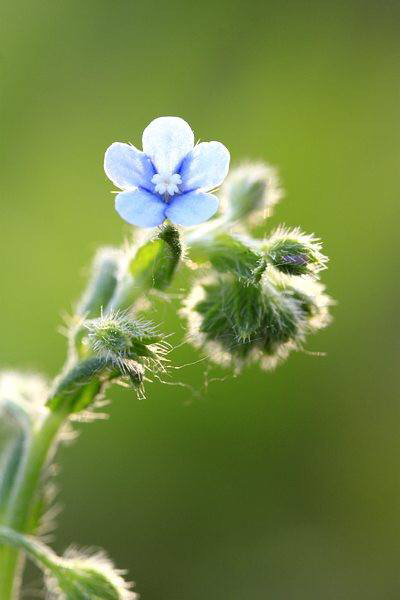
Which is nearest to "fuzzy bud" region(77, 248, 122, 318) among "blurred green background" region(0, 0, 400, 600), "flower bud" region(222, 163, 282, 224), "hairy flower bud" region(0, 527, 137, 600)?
"flower bud" region(222, 163, 282, 224)

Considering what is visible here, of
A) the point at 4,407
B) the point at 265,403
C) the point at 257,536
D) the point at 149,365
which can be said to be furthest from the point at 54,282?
the point at 149,365

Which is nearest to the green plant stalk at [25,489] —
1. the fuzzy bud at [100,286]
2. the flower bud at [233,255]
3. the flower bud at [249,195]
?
the fuzzy bud at [100,286]

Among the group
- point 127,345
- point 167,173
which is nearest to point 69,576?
point 127,345

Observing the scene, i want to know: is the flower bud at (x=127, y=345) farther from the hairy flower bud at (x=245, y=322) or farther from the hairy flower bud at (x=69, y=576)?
the hairy flower bud at (x=69, y=576)

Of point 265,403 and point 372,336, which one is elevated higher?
point 372,336

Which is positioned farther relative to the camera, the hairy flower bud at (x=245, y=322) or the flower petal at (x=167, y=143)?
the hairy flower bud at (x=245, y=322)

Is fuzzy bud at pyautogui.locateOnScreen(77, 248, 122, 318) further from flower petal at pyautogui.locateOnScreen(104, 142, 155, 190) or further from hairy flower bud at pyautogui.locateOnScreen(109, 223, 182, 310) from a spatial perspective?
flower petal at pyautogui.locateOnScreen(104, 142, 155, 190)

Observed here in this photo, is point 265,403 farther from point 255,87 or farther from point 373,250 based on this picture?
point 255,87
